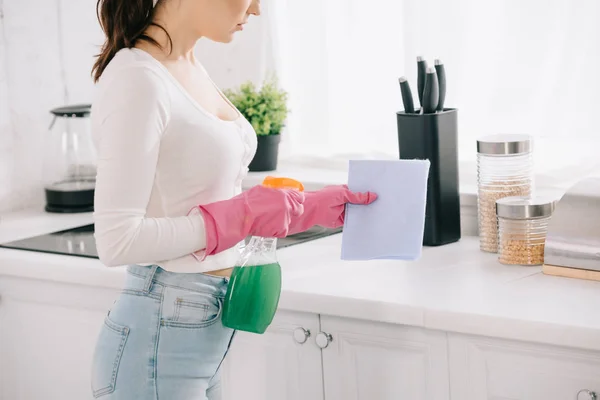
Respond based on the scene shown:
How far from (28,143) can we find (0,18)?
0.33 meters

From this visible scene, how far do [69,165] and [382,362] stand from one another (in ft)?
4.05

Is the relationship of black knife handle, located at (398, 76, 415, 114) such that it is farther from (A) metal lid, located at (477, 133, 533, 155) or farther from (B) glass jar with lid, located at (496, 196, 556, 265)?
(B) glass jar with lid, located at (496, 196, 556, 265)

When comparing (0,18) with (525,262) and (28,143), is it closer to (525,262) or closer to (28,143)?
(28,143)

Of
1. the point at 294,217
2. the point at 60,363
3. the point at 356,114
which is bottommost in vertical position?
the point at 60,363

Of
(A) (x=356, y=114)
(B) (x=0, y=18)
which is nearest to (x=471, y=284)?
(A) (x=356, y=114)

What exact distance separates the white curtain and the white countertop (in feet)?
1.08

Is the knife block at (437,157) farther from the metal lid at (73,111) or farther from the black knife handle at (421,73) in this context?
the metal lid at (73,111)

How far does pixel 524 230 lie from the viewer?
5.80ft

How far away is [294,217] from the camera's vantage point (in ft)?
4.51

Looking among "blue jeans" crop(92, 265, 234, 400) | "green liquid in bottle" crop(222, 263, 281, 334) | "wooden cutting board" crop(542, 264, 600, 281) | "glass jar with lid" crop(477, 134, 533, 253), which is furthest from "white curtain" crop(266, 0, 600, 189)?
"blue jeans" crop(92, 265, 234, 400)

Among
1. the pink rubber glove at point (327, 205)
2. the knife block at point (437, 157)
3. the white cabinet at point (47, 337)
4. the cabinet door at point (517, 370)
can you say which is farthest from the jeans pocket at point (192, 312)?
the knife block at point (437, 157)

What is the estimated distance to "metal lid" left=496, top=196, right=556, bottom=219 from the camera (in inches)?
69.2

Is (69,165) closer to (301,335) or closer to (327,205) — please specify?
(301,335)

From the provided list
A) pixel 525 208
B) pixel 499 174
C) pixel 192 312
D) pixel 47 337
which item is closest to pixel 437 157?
pixel 499 174
